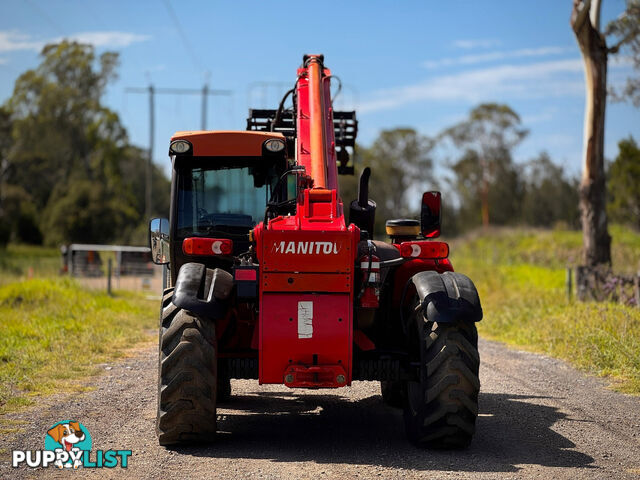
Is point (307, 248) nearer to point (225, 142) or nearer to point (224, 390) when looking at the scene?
point (225, 142)

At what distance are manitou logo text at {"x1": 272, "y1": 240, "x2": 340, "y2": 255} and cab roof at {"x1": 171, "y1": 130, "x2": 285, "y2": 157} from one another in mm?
2203

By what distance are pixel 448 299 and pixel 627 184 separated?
37.5m

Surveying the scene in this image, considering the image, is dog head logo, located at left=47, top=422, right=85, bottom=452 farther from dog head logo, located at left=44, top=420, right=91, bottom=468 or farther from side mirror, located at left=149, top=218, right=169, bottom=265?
side mirror, located at left=149, top=218, right=169, bottom=265

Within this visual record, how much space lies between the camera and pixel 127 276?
84.0 ft

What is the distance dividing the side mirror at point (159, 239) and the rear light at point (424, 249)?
2423 millimetres

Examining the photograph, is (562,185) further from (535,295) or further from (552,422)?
(552,422)

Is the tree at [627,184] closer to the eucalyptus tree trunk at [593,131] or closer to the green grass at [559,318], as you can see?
the green grass at [559,318]

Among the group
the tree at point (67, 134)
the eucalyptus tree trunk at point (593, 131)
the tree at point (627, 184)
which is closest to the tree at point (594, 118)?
the eucalyptus tree trunk at point (593, 131)

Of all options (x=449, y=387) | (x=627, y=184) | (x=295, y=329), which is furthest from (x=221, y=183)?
(x=627, y=184)

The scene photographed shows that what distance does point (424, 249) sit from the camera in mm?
8078

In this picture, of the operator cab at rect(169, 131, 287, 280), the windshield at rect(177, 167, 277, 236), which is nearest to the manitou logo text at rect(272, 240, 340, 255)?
the operator cab at rect(169, 131, 287, 280)

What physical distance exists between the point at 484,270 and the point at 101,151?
37040 millimetres

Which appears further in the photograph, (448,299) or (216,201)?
(216,201)

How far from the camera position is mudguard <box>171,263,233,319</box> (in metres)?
7.17
